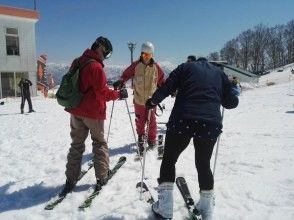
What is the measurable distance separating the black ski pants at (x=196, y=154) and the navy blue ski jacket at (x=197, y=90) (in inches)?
8.1

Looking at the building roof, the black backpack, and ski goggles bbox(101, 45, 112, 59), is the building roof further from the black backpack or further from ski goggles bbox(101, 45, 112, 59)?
the black backpack

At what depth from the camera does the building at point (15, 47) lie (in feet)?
80.2

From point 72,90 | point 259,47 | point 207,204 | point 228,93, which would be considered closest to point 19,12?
point 72,90

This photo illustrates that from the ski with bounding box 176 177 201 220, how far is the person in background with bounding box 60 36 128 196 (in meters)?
1.03

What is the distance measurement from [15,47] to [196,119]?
2399 centimetres

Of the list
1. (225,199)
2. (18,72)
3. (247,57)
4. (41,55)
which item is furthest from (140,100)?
(247,57)

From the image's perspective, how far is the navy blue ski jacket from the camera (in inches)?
144

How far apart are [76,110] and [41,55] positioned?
26.4m

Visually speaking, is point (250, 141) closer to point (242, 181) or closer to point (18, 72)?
point (242, 181)

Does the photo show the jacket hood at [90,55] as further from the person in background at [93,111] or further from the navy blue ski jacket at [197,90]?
the navy blue ski jacket at [197,90]

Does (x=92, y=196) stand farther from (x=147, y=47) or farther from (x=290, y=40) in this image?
(x=290, y=40)

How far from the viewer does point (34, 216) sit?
13.8ft

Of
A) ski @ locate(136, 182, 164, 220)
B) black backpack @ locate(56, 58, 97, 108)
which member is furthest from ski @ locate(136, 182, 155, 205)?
black backpack @ locate(56, 58, 97, 108)

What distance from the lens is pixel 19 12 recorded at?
2472 cm
